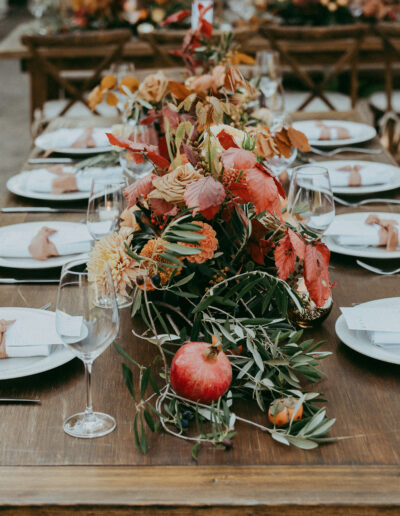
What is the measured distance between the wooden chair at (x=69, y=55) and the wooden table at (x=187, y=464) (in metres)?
2.77

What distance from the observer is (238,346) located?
0.97m

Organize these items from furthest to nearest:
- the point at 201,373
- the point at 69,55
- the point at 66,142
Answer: the point at 69,55, the point at 66,142, the point at 201,373

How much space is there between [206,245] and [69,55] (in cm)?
306

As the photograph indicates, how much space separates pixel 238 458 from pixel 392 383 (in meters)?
0.28

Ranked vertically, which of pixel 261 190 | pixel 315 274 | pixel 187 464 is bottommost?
pixel 187 464

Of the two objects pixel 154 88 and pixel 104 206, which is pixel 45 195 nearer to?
pixel 154 88

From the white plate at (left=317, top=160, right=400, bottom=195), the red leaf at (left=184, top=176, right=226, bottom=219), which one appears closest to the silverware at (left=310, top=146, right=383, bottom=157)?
the white plate at (left=317, top=160, right=400, bottom=195)

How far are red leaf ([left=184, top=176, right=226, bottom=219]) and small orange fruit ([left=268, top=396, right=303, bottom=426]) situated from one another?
24 centimetres

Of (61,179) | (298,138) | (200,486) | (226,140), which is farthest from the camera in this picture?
(61,179)

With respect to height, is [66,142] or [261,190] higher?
[261,190]

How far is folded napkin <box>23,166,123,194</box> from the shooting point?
70.6 inches

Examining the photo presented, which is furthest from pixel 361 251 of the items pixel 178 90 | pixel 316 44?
pixel 316 44

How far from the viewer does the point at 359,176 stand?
6.04 feet

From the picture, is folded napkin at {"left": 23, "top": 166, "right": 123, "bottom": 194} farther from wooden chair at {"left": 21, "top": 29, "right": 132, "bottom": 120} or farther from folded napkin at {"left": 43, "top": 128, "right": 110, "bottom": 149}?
wooden chair at {"left": 21, "top": 29, "right": 132, "bottom": 120}
